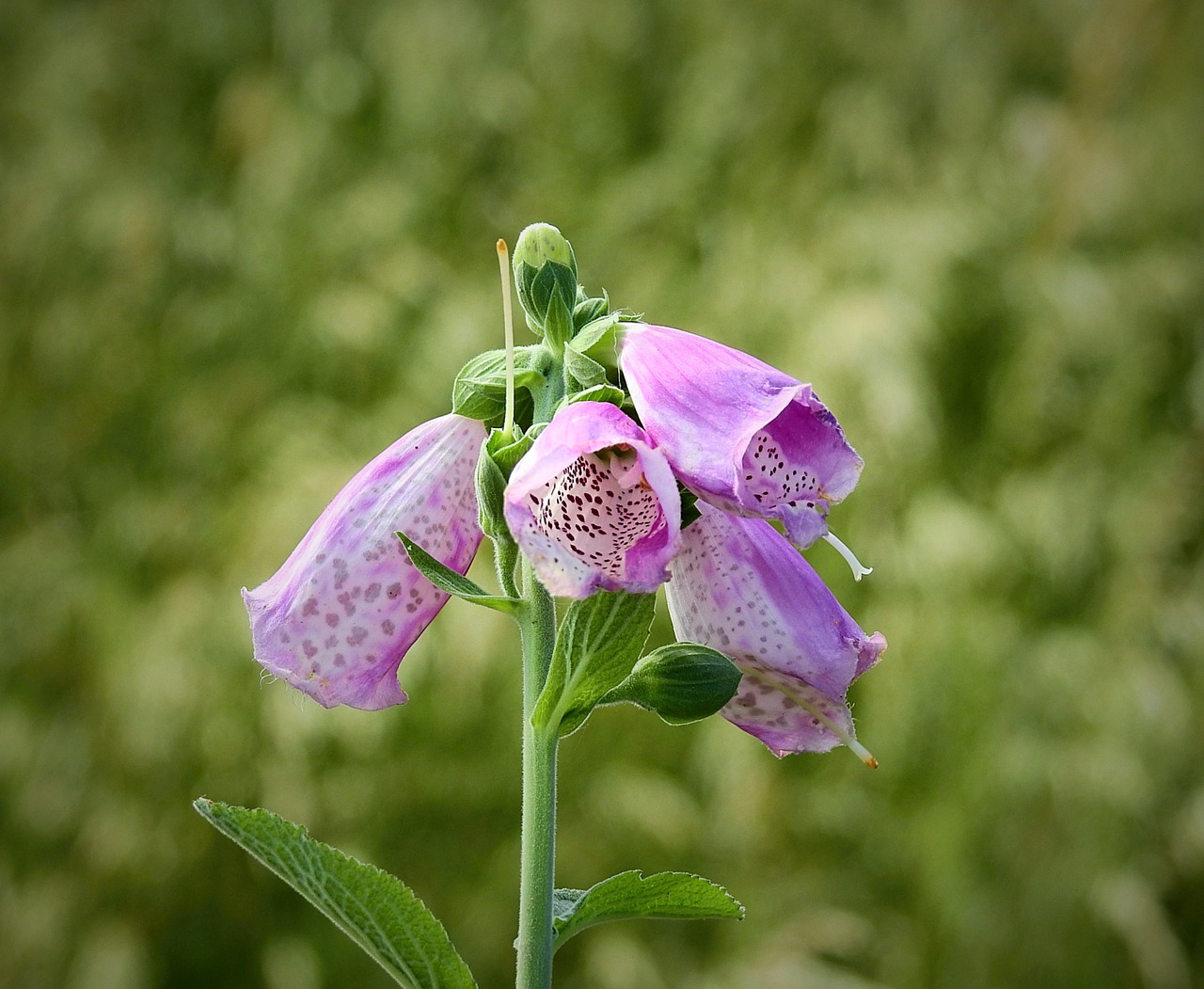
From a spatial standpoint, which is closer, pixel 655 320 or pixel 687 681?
pixel 687 681

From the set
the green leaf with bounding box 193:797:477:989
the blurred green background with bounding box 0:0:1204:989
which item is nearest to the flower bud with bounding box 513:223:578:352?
the green leaf with bounding box 193:797:477:989

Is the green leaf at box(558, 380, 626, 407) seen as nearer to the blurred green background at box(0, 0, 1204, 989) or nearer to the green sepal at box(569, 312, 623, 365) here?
the green sepal at box(569, 312, 623, 365)

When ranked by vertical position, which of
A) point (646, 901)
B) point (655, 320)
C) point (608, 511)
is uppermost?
point (655, 320)

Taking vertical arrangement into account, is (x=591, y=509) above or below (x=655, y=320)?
below

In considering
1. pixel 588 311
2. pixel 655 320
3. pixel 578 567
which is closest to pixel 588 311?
pixel 588 311

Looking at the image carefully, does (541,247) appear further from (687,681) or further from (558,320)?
(687,681)

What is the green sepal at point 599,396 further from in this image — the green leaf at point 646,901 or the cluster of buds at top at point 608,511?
the green leaf at point 646,901
